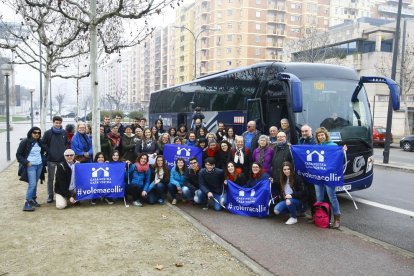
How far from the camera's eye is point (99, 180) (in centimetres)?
861

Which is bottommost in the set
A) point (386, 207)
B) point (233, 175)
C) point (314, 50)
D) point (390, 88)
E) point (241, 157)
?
point (386, 207)

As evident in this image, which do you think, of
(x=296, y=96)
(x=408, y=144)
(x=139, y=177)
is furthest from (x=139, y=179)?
(x=408, y=144)

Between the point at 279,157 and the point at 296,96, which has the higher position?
the point at 296,96

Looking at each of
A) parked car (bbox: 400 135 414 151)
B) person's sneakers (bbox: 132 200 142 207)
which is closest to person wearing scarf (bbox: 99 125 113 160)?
person's sneakers (bbox: 132 200 142 207)

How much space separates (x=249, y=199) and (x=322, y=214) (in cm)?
146

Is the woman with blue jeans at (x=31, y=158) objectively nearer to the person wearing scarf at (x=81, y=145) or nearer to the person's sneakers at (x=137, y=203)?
the person wearing scarf at (x=81, y=145)

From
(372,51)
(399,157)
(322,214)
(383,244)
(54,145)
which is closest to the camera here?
(383,244)

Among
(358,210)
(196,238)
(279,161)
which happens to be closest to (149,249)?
(196,238)

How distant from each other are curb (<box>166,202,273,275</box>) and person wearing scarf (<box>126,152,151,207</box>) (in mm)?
1239

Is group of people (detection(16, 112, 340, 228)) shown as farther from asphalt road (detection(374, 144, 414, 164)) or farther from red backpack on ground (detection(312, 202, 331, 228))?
asphalt road (detection(374, 144, 414, 164))

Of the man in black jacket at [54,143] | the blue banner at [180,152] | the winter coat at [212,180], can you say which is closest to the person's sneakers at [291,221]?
the winter coat at [212,180]

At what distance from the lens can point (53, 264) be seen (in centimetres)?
520

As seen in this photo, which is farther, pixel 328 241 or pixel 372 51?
pixel 372 51

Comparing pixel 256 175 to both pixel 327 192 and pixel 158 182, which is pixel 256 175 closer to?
pixel 327 192
